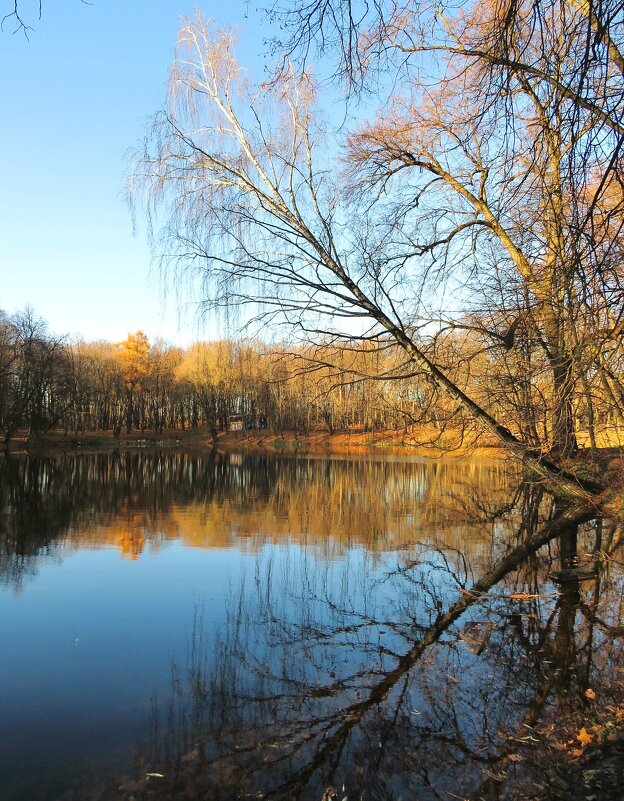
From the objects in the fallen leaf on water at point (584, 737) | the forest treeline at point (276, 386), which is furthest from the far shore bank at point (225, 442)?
the fallen leaf on water at point (584, 737)

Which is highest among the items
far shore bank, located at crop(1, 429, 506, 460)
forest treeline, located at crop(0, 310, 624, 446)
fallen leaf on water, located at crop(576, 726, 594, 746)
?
forest treeline, located at crop(0, 310, 624, 446)

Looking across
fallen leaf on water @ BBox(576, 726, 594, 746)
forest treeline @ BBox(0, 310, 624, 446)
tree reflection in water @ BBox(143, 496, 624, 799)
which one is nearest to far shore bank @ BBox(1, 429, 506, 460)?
forest treeline @ BBox(0, 310, 624, 446)

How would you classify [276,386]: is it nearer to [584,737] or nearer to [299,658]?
[299,658]

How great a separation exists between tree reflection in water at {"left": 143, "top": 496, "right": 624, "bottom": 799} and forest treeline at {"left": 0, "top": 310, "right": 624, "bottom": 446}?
8.20 feet

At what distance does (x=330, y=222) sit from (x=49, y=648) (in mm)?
5809

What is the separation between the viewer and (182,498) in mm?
19234

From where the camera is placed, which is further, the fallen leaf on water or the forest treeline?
the forest treeline

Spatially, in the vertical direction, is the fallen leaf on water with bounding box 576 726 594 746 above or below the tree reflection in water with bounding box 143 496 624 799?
above

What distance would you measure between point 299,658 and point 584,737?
276 cm

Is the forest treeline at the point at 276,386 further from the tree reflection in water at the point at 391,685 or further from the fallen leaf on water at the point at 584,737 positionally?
the fallen leaf on water at the point at 584,737

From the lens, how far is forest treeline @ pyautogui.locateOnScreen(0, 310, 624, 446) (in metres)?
7.97

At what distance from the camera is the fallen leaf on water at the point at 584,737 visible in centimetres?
398

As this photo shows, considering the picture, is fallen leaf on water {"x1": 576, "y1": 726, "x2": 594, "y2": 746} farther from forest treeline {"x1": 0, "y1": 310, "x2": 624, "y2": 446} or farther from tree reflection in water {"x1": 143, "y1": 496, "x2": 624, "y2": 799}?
forest treeline {"x1": 0, "y1": 310, "x2": 624, "y2": 446}

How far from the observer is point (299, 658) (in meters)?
5.93
